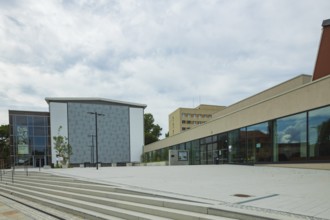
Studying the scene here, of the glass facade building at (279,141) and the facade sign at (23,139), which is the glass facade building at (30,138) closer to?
the facade sign at (23,139)

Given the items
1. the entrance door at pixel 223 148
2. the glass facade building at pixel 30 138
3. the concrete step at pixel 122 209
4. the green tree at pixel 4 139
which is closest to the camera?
the concrete step at pixel 122 209

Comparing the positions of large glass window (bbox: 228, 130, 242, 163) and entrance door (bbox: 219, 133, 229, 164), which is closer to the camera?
large glass window (bbox: 228, 130, 242, 163)

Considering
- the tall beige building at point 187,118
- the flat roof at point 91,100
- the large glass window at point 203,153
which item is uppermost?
the flat roof at point 91,100

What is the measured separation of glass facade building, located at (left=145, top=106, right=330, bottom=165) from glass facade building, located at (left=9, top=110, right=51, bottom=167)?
36014 millimetres

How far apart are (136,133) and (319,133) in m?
52.0

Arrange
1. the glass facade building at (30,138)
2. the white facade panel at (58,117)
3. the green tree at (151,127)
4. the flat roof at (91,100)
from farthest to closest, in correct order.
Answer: the green tree at (151,127), the flat roof at (91,100), the white facade panel at (58,117), the glass facade building at (30,138)

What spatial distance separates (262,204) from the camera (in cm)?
652

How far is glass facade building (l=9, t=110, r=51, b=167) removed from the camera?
52.3 m

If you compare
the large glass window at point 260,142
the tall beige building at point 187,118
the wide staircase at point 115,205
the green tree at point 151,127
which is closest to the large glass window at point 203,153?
the large glass window at point 260,142

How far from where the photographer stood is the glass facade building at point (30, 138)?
2058 inches

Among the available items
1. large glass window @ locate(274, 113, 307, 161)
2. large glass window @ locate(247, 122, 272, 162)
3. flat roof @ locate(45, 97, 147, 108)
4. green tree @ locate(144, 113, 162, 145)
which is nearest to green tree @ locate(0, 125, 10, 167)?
flat roof @ locate(45, 97, 147, 108)

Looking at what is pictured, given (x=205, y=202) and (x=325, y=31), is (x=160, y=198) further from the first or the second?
(x=325, y=31)

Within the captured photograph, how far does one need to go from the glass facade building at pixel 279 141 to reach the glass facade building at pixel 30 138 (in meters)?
36.0

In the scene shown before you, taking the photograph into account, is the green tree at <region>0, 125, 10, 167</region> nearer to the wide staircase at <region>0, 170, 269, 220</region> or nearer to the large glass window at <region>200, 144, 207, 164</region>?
the large glass window at <region>200, 144, 207, 164</region>
